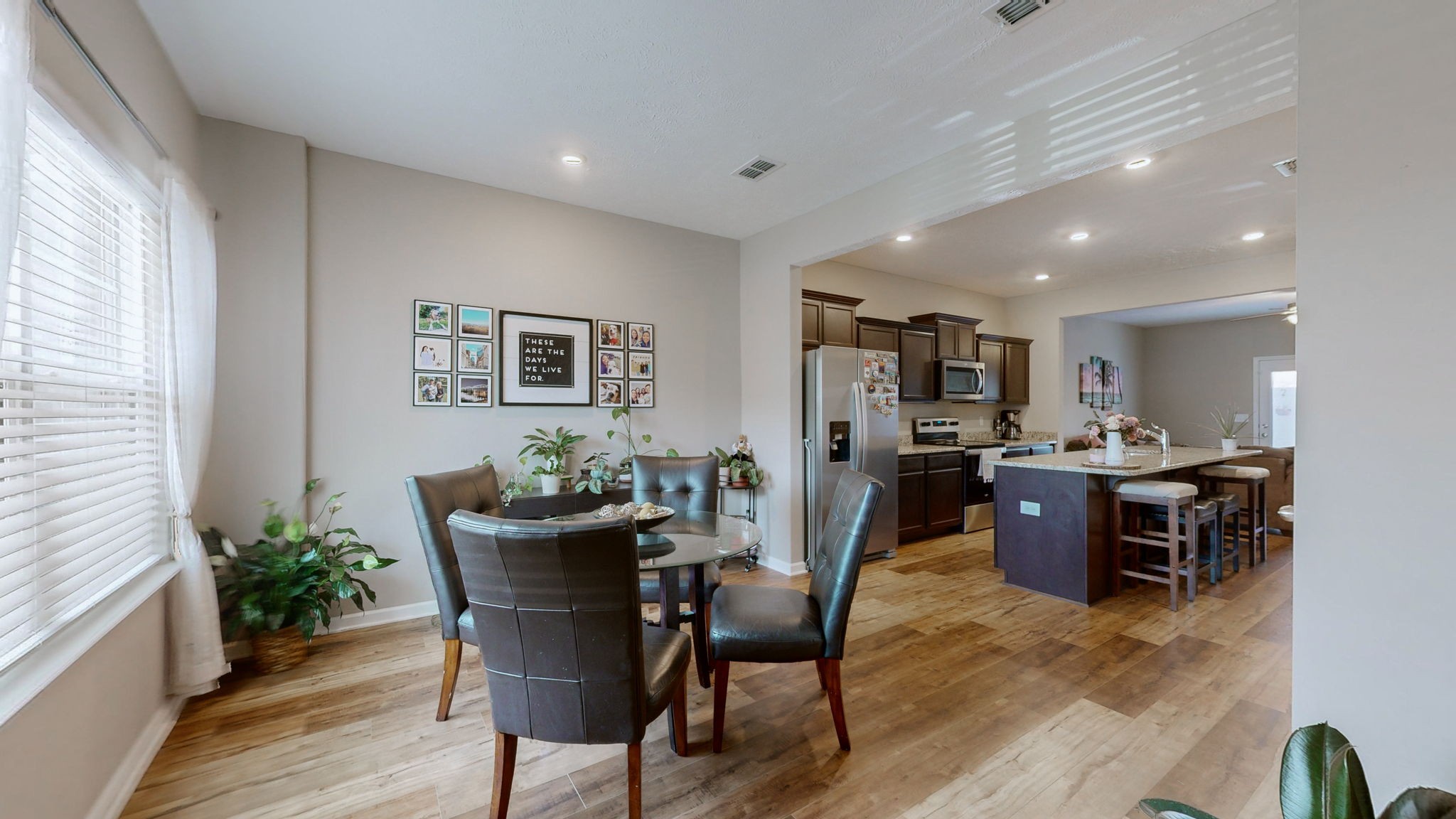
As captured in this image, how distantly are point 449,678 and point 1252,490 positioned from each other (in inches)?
231

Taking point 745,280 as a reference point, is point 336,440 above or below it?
below

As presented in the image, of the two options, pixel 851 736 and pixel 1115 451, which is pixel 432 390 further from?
pixel 1115 451

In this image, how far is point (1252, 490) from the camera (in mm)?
4516

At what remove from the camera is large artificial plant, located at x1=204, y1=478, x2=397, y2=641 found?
8.48 feet

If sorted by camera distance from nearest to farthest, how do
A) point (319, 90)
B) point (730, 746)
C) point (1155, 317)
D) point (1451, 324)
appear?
point (1451, 324) → point (730, 746) → point (319, 90) → point (1155, 317)

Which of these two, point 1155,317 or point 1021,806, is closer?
point 1021,806

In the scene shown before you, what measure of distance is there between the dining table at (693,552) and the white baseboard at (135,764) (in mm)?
1691

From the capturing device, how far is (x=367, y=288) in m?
3.28

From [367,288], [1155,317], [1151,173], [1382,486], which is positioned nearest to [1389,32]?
[1382,486]

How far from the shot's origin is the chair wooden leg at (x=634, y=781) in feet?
5.04

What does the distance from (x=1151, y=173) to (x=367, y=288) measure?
4760 mm

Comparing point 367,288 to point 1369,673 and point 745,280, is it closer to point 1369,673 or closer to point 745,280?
point 745,280

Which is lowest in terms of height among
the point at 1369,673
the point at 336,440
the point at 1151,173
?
the point at 1369,673

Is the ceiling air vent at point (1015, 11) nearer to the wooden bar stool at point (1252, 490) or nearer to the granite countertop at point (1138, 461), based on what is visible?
the granite countertop at point (1138, 461)
